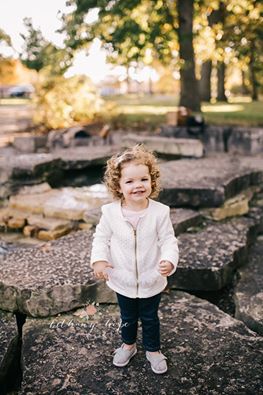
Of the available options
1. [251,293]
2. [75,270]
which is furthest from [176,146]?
[75,270]

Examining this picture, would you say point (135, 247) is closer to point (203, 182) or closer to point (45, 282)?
point (45, 282)

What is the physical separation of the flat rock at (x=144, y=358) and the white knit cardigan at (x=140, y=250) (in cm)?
39

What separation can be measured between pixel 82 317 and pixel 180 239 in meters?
1.28

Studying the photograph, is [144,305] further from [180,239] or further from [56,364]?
[180,239]

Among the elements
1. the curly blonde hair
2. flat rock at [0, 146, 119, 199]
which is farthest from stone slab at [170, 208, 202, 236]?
flat rock at [0, 146, 119, 199]

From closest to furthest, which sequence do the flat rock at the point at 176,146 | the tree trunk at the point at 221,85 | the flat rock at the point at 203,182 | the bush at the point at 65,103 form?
1. the flat rock at the point at 203,182
2. the flat rock at the point at 176,146
3. the bush at the point at 65,103
4. the tree trunk at the point at 221,85

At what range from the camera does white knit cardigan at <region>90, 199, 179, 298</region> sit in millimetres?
2268

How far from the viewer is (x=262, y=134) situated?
24.3ft

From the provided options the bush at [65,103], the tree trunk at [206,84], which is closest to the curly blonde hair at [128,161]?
the bush at [65,103]

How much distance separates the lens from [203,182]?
15.1 ft

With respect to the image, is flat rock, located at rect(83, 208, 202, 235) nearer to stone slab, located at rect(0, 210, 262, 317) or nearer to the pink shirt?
stone slab, located at rect(0, 210, 262, 317)

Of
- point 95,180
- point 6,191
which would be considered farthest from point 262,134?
point 6,191

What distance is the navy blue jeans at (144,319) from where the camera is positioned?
2.32 metres

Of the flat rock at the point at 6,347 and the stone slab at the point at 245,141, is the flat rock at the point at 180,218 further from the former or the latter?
the stone slab at the point at 245,141
